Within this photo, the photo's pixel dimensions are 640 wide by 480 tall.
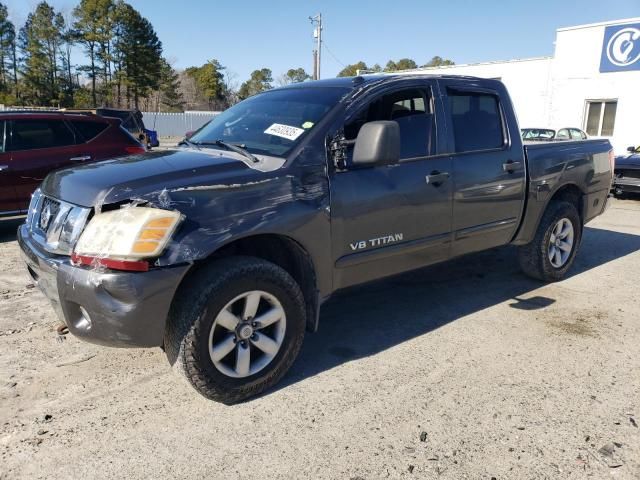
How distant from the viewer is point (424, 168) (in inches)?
147

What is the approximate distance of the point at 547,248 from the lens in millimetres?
5070

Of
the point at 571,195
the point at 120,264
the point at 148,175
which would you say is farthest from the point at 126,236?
the point at 571,195

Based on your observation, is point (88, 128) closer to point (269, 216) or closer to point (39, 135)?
point (39, 135)

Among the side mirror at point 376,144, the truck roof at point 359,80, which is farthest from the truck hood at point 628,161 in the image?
the side mirror at point 376,144

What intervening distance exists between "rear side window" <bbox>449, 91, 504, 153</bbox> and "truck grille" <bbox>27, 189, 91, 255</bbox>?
9.04 ft

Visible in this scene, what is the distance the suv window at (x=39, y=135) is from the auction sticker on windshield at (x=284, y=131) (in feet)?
16.1

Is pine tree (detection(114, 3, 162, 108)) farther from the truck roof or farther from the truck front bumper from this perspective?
the truck front bumper

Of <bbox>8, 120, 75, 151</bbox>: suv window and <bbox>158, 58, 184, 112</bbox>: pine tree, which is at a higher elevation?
<bbox>158, 58, 184, 112</bbox>: pine tree

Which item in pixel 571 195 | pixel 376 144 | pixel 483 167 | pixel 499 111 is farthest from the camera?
pixel 571 195

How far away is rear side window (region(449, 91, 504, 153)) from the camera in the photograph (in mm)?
4102

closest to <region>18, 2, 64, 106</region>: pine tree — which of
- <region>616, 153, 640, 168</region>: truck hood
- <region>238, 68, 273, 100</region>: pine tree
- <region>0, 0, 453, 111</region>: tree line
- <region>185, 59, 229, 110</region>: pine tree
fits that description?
<region>0, 0, 453, 111</region>: tree line

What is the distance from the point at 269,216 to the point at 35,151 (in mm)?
5450

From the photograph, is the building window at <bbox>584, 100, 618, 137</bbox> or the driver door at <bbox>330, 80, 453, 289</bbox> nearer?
the driver door at <bbox>330, 80, 453, 289</bbox>

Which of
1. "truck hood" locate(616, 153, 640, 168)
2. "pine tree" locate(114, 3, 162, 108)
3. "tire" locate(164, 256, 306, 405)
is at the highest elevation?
"pine tree" locate(114, 3, 162, 108)
